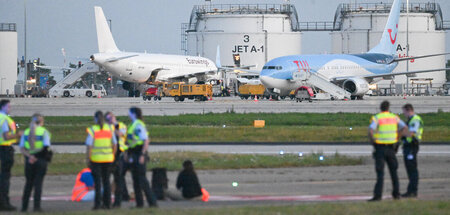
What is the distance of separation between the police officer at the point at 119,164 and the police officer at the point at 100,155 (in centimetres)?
25

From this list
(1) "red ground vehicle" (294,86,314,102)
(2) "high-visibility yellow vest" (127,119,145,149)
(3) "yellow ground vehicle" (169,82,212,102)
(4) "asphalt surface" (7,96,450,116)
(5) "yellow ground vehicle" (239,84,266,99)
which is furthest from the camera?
(5) "yellow ground vehicle" (239,84,266,99)

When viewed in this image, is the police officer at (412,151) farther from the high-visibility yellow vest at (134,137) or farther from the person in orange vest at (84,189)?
the person in orange vest at (84,189)

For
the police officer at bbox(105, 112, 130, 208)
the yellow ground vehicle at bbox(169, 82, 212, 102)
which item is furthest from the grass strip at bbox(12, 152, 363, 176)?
the yellow ground vehicle at bbox(169, 82, 212, 102)

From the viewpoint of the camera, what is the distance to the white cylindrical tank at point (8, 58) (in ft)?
351

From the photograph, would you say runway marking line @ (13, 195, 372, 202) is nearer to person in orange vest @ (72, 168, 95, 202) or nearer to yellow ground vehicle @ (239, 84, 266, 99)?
person in orange vest @ (72, 168, 95, 202)

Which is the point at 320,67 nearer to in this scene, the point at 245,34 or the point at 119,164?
the point at 245,34

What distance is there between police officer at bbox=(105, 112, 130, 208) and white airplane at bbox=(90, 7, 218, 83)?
5928cm

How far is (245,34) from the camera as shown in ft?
338

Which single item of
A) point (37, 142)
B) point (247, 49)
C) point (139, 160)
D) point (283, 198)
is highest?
point (247, 49)

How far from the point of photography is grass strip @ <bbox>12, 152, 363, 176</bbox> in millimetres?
21328

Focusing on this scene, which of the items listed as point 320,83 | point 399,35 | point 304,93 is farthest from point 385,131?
point 399,35

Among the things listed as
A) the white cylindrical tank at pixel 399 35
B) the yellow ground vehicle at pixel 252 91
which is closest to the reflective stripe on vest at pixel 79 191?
the yellow ground vehicle at pixel 252 91

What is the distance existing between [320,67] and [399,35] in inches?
1469

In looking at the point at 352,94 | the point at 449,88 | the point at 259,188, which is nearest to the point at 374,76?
the point at 352,94
